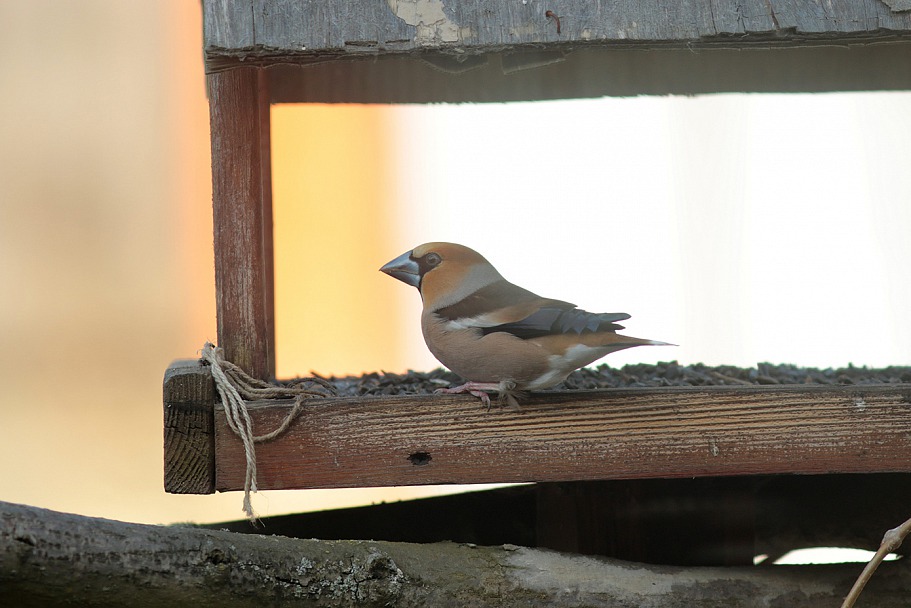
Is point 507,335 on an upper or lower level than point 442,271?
lower

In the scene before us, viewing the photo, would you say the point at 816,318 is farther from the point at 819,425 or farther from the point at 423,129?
the point at 423,129

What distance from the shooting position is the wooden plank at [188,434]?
217 cm

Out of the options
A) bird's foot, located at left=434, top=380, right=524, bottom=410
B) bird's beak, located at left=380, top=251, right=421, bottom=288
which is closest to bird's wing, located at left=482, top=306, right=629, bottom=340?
bird's foot, located at left=434, top=380, right=524, bottom=410

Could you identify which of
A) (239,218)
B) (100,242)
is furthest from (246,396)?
(100,242)

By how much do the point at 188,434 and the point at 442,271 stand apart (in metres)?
0.66

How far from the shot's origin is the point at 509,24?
2115 millimetres

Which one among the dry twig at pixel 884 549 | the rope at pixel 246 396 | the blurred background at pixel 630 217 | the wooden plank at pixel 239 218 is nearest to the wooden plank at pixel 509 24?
the wooden plank at pixel 239 218

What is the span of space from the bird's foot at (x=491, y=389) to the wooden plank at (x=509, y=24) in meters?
0.67

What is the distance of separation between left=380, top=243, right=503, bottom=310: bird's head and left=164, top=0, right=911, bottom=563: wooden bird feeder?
276 millimetres

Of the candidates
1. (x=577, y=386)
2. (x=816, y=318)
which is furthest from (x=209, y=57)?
(x=816, y=318)

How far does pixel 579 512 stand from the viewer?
269 cm

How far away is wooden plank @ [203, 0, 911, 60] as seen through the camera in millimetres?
2096

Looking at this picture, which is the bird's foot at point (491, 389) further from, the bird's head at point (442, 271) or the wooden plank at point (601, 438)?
the bird's head at point (442, 271)

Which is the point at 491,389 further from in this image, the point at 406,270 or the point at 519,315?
the point at 406,270
